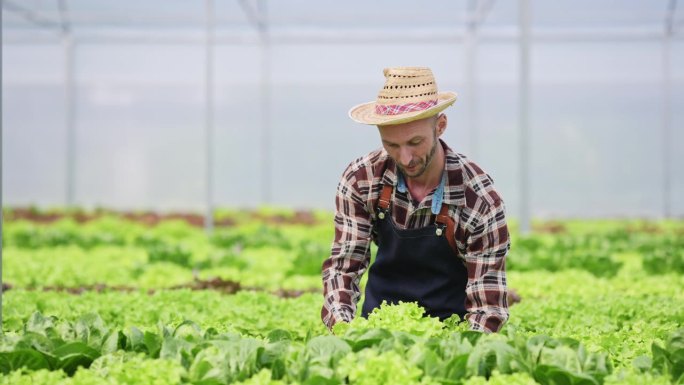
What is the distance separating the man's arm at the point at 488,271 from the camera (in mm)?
4852

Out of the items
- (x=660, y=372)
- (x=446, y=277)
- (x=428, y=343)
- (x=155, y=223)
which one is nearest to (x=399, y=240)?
(x=446, y=277)

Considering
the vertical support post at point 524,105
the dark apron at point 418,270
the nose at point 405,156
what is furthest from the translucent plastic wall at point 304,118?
the nose at point 405,156

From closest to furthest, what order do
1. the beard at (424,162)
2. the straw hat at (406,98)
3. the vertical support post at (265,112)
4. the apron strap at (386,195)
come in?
1. the straw hat at (406,98)
2. the beard at (424,162)
3. the apron strap at (386,195)
4. the vertical support post at (265,112)

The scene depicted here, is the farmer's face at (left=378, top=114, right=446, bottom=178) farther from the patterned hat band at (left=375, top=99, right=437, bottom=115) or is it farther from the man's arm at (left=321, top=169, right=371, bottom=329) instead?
the man's arm at (left=321, top=169, right=371, bottom=329)

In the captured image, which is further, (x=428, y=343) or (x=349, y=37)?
(x=349, y=37)

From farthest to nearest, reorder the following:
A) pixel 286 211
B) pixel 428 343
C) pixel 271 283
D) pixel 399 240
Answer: pixel 286 211 → pixel 271 283 → pixel 399 240 → pixel 428 343

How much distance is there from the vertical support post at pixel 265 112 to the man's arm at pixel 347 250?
1665 centimetres

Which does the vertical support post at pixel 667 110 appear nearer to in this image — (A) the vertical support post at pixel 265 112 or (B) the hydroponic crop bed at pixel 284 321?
(B) the hydroponic crop bed at pixel 284 321

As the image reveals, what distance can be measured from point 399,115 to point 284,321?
2.40 meters

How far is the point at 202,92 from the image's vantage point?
2233cm

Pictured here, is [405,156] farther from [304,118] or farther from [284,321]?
[304,118]

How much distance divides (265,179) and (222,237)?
25.3 ft

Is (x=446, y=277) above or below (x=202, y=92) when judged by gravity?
below

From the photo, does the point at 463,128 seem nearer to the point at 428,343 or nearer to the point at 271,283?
the point at 271,283
